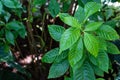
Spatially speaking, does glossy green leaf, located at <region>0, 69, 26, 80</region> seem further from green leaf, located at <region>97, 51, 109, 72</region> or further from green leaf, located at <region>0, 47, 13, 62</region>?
green leaf, located at <region>97, 51, 109, 72</region>

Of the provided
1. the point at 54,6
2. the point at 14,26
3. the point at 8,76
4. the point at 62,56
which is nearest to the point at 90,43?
the point at 62,56

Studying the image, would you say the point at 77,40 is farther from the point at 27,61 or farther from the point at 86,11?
the point at 27,61

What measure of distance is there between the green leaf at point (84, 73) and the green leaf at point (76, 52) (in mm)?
70

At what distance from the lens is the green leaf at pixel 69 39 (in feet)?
3.06

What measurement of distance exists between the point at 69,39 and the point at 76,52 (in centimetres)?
6

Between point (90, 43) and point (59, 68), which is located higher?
point (90, 43)

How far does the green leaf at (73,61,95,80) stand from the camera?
3.40 ft

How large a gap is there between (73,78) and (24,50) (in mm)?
941

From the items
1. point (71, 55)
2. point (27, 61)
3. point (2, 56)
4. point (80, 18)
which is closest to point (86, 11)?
point (80, 18)

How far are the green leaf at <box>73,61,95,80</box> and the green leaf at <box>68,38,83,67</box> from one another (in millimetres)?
70

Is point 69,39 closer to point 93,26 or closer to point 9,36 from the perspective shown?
point 93,26

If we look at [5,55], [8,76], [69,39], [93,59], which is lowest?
[8,76]

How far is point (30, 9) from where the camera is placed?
1417 millimetres

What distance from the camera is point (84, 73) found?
1.04 meters
